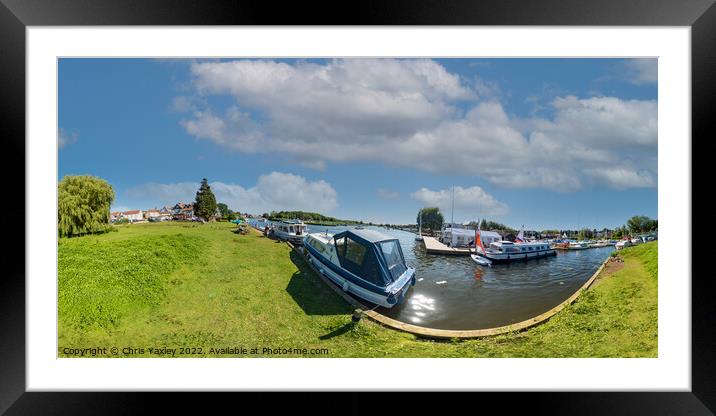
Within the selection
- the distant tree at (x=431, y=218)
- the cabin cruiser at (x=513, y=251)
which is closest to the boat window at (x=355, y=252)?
the distant tree at (x=431, y=218)

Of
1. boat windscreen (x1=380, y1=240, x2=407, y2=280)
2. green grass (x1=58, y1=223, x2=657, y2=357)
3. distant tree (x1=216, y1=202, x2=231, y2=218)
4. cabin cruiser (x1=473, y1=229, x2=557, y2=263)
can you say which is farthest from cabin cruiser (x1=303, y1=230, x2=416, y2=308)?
distant tree (x1=216, y1=202, x2=231, y2=218)

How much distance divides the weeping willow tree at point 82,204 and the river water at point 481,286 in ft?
8.24

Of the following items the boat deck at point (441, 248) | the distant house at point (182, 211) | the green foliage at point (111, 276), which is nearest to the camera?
the green foliage at point (111, 276)

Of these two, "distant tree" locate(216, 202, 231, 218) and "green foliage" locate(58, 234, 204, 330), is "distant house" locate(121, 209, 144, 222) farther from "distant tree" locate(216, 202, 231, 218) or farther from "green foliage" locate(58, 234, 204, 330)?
"distant tree" locate(216, 202, 231, 218)

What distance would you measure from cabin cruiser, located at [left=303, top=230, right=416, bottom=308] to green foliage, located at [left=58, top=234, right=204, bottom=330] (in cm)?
161

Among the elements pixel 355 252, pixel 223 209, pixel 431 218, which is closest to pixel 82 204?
pixel 223 209

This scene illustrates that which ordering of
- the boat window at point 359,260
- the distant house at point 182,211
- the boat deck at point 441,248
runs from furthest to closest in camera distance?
the boat deck at point 441,248
the distant house at point 182,211
the boat window at point 359,260

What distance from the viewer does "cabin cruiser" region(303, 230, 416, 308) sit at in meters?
3.77

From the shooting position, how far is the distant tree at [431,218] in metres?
3.92

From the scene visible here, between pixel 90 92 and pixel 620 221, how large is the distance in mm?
6390

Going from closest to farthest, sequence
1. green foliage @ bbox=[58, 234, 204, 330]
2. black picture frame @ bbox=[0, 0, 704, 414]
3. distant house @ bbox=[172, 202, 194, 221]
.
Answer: black picture frame @ bbox=[0, 0, 704, 414] → green foliage @ bbox=[58, 234, 204, 330] → distant house @ bbox=[172, 202, 194, 221]

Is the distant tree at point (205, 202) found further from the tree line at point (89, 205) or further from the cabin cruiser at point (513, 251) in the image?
the cabin cruiser at point (513, 251)

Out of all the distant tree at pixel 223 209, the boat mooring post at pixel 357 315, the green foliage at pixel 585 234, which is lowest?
the boat mooring post at pixel 357 315
